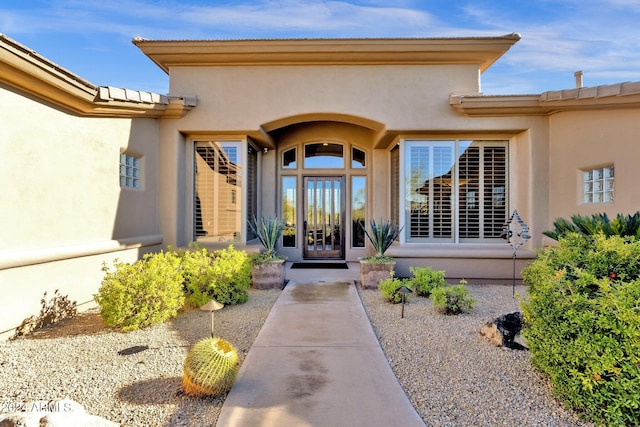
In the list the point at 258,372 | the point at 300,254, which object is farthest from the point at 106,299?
the point at 300,254

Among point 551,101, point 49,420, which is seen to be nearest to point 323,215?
point 551,101

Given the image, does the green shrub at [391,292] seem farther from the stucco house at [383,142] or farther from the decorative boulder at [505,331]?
the stucco house at [383,142]

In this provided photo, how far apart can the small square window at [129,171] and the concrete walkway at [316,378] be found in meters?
4.23

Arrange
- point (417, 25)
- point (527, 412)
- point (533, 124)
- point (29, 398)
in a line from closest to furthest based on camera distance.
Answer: point (527, 412)
point (29, 398)
point (533, 124)
point (417, 25)

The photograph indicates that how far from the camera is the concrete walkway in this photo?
9.33ft

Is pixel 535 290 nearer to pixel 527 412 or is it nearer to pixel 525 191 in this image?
pixel 527 412

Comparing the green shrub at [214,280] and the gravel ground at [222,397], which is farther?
the green shrub at [214,280]

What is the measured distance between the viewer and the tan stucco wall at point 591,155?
6066 mm

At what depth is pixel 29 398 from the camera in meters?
3.16

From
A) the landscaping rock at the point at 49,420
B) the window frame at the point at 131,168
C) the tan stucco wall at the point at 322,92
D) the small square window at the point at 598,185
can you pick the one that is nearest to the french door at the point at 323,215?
the tan stucco wall at the point at 322,92

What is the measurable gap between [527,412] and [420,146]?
648 cm

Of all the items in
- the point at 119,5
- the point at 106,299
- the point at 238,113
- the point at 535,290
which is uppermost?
the point at 119,5

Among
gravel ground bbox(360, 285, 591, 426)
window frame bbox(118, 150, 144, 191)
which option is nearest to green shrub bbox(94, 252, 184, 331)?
window frame bbox(118, 150, 144, 191)

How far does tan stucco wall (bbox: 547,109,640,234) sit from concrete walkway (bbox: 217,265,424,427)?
5.10 metres
